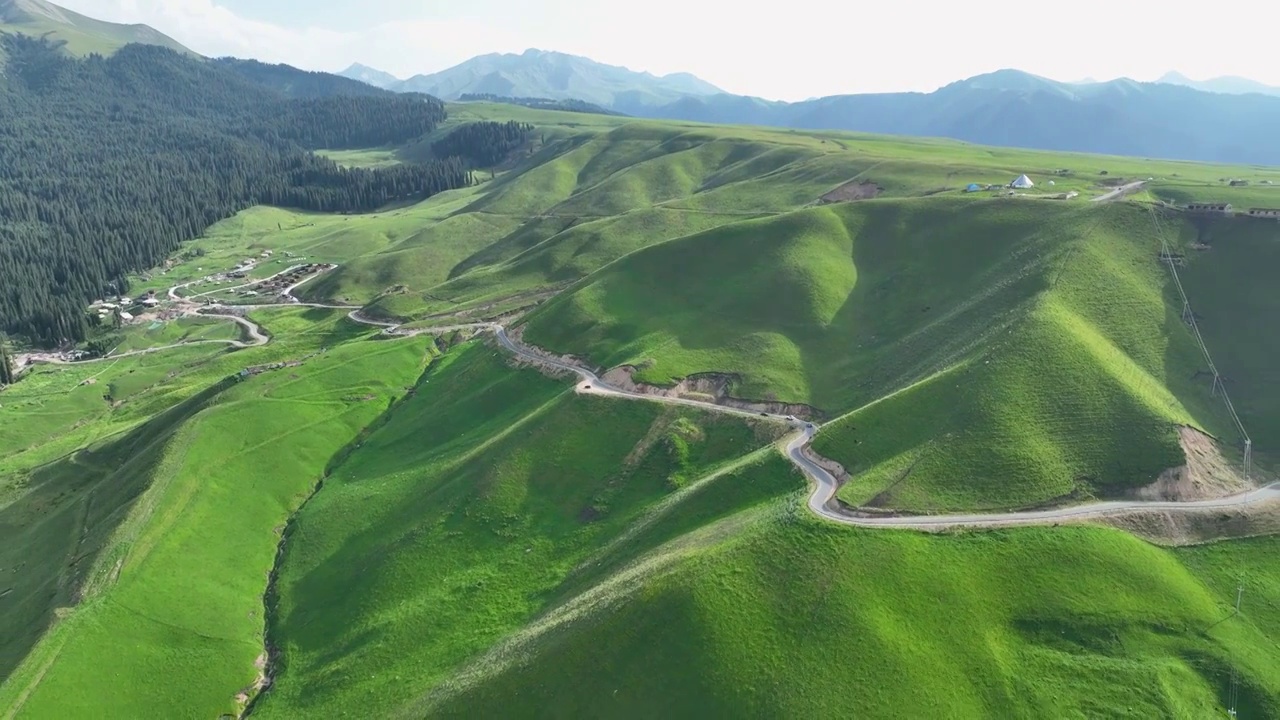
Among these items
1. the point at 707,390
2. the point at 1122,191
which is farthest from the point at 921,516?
the point at 1122,191

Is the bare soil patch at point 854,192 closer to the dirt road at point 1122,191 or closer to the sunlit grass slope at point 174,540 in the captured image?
the dirt road at point 1122,191

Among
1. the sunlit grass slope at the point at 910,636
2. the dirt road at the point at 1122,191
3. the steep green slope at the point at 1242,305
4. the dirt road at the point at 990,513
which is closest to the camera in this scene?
the sunlit grass slope at the point at 910,636

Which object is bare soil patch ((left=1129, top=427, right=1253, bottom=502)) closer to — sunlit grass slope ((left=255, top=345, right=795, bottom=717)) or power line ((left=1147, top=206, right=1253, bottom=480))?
power line ((left=1147, top=206, right=1253, bottom=480))

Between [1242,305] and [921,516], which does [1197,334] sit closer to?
[1242,305]

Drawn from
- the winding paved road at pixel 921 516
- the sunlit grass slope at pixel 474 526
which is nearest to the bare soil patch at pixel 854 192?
the winding paved road at pixel 921 516

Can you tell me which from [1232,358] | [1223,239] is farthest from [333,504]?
[1223,239]

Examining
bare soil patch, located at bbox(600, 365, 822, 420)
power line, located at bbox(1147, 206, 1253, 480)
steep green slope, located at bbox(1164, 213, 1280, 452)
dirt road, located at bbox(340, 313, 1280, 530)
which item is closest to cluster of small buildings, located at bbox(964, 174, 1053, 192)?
power line, located at bbox(1147, 206, 1253, 480)

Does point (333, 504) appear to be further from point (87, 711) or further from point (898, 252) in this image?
point (898, 252)
